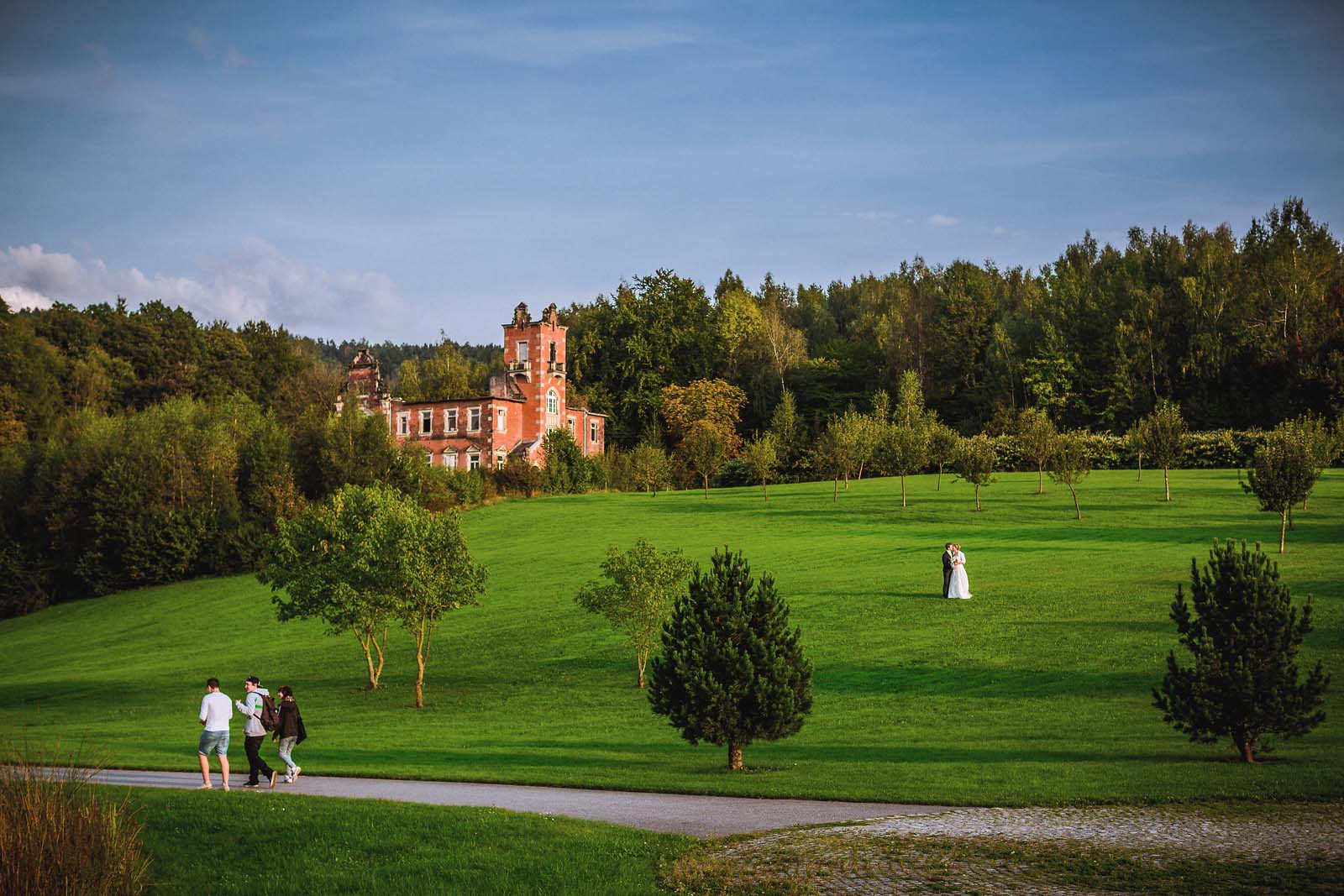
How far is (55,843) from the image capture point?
12.0m

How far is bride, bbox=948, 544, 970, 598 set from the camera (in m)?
40.9

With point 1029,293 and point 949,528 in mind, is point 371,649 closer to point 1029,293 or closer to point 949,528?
point 949,528

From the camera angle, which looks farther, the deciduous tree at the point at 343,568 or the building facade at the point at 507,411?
the building facade at the point at 507,411

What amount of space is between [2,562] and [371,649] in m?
43.5

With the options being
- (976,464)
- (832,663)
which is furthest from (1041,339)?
(832,663)

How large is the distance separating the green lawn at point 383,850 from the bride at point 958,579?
89.0 feet

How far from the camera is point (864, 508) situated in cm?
6869

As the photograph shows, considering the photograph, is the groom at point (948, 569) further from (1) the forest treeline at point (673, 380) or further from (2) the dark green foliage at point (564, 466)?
(2) the dark green foliage at point (564, 466)

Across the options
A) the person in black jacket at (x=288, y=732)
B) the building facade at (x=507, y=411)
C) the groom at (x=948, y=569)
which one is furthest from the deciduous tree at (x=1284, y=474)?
the building facade at (x=507, y=411)

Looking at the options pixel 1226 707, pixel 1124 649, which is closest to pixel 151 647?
pixel 1124 649

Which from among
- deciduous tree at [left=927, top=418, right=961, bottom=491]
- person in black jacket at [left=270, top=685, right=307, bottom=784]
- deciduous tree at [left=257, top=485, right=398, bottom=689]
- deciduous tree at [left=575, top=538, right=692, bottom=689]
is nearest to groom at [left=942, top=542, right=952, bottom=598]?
deciduous tree at [left=575, top=538, right=692, bottom=689]

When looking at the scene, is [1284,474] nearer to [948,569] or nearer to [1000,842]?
[948,569]

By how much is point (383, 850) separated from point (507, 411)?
8908cm

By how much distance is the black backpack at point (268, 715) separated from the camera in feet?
73.3
